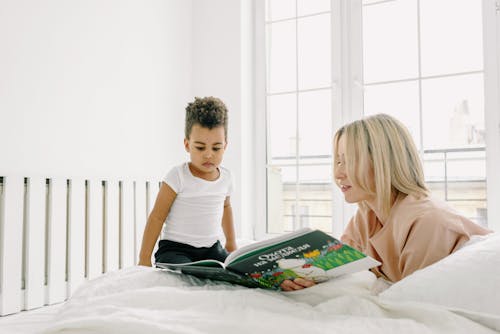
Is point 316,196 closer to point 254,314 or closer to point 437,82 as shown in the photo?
point 437,82

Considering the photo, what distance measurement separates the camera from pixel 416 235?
937 millimetres

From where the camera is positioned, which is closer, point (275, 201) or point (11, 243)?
point (11, 243)

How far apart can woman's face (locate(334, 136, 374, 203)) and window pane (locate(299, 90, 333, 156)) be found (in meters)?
1.42

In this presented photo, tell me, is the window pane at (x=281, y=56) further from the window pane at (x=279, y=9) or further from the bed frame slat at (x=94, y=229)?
the bed frame slat at (x=94, y=229)

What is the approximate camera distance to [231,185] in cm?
177

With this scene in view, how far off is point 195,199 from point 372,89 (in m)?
1.36

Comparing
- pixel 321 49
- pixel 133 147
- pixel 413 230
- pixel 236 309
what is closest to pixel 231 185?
pixel 133 147

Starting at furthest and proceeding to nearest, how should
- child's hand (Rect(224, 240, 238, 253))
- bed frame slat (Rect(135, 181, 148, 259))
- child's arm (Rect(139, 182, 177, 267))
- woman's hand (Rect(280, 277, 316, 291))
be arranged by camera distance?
bed frame slat (Rect(135, 181, 148, 259)) → child's hand (Rect(224, 240, 238, 253)) → child's arm (Rect(139, 182, 177, 267)) → woman's hand (Rect(280, 277, 316, 291))

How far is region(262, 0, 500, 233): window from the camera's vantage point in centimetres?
225

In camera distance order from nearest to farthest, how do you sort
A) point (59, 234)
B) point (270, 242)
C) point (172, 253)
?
point (270, 242), point (172, 253), point (59, 234)

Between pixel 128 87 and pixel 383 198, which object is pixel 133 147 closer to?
pixel 128 87

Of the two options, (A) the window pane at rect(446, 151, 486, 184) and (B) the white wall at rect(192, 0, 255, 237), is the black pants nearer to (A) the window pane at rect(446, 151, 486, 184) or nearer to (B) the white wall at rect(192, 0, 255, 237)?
(B) the white wall at rect(192, 0, 255, 237)

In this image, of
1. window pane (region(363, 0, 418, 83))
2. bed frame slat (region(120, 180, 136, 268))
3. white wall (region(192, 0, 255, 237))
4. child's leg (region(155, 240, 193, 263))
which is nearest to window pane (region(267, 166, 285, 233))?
white wall (region(192, 0, 255, 237))

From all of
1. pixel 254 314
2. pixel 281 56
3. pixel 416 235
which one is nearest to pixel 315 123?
pixel 281 56
